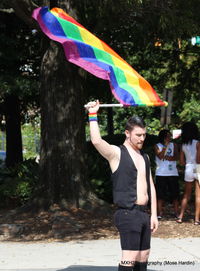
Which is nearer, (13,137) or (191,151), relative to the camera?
(191,151)

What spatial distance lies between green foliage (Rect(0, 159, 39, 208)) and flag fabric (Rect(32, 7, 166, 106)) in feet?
14.1

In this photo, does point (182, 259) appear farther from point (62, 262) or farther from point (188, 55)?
point (188, 55)

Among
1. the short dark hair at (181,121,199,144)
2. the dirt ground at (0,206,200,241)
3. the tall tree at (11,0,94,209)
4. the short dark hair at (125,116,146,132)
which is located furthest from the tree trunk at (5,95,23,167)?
the short dark hair at (125,116,146,132)

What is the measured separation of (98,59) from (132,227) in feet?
10.9

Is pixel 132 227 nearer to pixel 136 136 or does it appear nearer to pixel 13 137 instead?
pixel 136 136

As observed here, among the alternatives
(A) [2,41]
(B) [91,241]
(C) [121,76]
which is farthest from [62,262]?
(A) [2,41]

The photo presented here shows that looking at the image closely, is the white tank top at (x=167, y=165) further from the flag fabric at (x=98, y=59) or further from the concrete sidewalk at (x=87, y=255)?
the flag fabric at (x=98, y=59)

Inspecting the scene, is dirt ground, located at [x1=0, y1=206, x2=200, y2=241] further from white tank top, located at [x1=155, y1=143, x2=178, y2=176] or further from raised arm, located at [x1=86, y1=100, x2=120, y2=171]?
raised arm, located at [x1=86, y1=100, x2=120, y2=171]

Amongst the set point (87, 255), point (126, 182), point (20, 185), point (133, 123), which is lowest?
point (87, 255)

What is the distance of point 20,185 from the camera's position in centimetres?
1275

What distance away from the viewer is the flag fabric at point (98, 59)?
7.20 meters

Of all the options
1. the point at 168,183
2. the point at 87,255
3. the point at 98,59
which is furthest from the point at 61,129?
the point at 87,255

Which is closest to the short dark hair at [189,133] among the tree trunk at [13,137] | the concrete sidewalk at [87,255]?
the concrete sidewalk at [87,255]

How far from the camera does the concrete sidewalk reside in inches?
297
